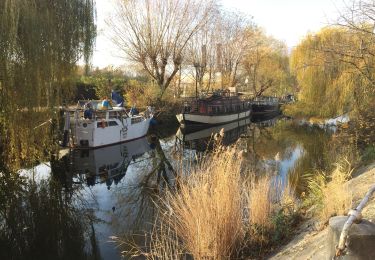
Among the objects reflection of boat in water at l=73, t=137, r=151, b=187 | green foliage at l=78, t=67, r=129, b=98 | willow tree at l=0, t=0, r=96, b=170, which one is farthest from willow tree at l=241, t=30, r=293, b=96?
willow tree at l=0, t=0, r=96, b=170

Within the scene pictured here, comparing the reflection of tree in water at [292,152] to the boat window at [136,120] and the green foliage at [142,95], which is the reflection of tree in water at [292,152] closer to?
the boat window at [136,120]

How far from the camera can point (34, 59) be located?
375 inches

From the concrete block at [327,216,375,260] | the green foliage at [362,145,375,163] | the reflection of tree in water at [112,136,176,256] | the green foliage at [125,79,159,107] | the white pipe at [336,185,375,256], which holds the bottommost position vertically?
the reflection of tree in water at [112,136,176,256]

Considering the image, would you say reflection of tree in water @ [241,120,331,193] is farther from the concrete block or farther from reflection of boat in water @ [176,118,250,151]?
the concrete block

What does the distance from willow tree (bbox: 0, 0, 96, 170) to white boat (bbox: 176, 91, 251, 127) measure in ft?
53.9

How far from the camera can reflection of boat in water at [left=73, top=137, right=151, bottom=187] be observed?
1309 cm

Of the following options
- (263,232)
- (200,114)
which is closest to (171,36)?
(200,114)

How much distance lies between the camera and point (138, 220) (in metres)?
8.30


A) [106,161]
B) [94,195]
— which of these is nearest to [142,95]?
[106,161]

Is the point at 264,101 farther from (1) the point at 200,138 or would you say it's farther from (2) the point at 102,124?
(2) the point at 102,124

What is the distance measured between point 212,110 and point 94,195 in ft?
65.7

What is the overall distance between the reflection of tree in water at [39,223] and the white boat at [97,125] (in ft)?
21.3

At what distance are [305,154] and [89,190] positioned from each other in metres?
10.5

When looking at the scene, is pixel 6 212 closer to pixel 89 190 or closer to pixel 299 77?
pixel 89 190
